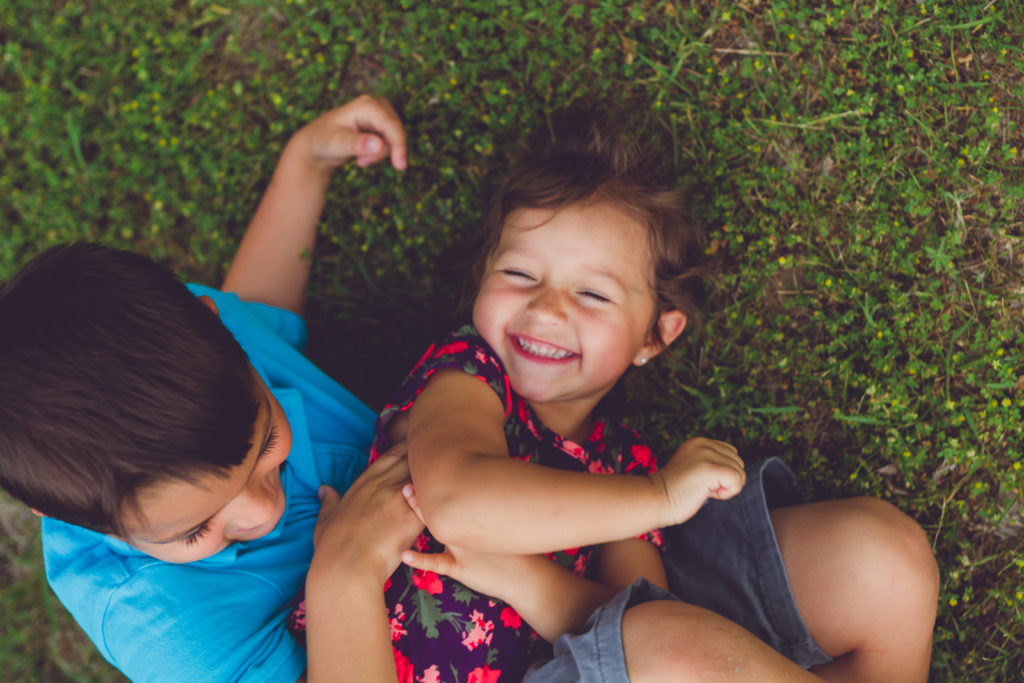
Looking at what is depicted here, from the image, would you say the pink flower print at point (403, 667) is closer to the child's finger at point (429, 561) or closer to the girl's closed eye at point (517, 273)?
the child's finger at point (429, 561)

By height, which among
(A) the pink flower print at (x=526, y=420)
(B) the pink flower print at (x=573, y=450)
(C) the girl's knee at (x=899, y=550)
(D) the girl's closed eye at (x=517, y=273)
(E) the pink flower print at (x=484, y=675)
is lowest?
(E) the pink flower print at (x=484, y=675)

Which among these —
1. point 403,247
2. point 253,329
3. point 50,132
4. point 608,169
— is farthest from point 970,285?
point 50,132

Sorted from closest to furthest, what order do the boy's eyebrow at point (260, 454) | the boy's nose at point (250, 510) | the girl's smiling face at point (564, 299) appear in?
the boy's eyebrow at point (260, 454), the boy's nose at point (250, 510), the girl's smiling face at point (564, 299)

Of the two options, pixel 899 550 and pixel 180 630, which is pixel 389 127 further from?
pixel 899 550

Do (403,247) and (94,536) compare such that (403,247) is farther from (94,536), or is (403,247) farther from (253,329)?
(94,536)

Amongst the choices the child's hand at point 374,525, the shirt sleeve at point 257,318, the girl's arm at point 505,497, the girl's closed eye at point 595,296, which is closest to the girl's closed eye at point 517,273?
the girl's closed eye at point 595,296

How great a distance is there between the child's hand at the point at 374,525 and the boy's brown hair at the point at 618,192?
82cm

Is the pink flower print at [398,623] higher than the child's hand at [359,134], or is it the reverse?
the child's hand at [359,134]

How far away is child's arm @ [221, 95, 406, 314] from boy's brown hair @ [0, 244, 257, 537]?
3.83 ft

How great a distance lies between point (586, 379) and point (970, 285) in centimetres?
147

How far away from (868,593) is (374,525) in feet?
4.98

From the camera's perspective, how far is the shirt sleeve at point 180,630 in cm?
201

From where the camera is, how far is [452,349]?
2.24 meters

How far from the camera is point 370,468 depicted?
2.22 m
